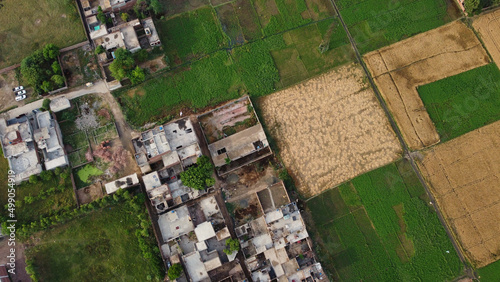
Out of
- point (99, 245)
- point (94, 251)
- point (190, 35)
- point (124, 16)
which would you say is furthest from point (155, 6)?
point (94, 251)

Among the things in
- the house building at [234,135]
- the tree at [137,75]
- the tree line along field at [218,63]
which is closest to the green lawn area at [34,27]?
the tree at [137,75]

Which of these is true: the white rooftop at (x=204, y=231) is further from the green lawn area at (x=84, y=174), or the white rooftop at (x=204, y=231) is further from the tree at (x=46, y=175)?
the tree at (x=46, y=175)

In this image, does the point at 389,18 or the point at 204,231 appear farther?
the point at 389,18

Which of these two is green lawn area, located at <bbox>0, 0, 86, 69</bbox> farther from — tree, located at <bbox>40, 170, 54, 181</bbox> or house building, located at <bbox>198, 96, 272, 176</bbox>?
house building, located at <bbox>198, 96, 272, 176</bbox>

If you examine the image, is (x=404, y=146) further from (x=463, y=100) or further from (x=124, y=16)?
(x=124, y=16)

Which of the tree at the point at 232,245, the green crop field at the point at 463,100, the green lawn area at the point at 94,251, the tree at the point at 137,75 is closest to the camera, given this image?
the tree at the point at 232,245

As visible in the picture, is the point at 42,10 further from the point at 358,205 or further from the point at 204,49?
the point at 358,205

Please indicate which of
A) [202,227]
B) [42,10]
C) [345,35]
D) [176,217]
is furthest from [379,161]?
[42,10]
